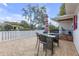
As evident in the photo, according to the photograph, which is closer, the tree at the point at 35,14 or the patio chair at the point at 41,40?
the tree at the point at 35,14

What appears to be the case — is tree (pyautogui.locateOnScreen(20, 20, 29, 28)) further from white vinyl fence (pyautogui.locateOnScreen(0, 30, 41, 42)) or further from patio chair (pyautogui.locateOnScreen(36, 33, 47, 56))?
patio chair (pyautogui.locateOnScreen(36, 33, 47, 56))

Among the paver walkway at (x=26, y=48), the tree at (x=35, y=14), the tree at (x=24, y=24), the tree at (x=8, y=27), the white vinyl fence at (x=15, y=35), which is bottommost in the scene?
the paver walkway at (x=26, y=48)

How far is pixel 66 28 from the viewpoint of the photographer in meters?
5.47

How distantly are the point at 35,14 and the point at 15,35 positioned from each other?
75 cm

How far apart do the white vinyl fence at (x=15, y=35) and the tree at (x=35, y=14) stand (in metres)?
0.22

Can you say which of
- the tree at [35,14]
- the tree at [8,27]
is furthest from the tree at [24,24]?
the tree at [8,27]

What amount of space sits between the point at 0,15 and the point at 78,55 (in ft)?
7.49

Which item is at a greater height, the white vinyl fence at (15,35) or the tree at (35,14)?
the tree at (35,14)

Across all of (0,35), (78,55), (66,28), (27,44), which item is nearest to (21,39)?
(27,44)

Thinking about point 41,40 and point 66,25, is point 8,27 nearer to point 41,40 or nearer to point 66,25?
point 41,40

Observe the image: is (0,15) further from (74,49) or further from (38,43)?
(74,49)

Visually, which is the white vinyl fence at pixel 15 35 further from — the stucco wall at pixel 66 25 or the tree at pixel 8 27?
the stucco wall at pixel 66 25

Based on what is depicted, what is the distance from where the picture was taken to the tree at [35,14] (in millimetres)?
5293

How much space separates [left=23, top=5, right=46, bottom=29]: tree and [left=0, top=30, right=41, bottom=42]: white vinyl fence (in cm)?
22
